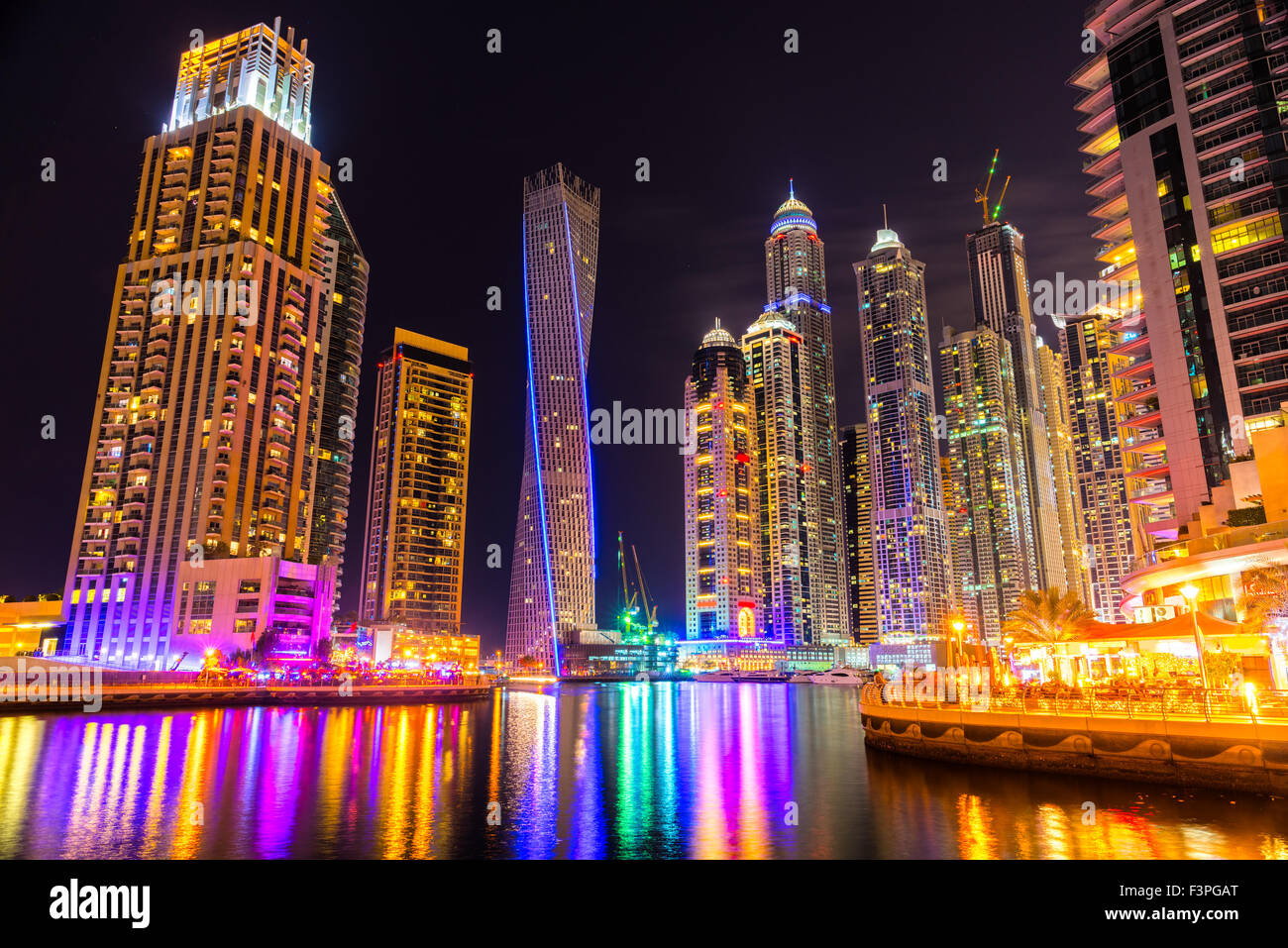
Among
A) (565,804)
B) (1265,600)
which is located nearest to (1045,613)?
(1265,600)

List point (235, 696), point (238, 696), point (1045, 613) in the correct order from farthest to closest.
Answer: point (238, 696)
point (235, 696)
point (1045, 613)

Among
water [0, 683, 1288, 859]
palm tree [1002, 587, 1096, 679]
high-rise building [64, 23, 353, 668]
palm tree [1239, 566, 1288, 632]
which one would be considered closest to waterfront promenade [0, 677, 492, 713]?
high-rise building [64, 23, 353, 668]

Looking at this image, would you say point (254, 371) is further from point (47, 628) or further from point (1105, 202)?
point (1105, 202)

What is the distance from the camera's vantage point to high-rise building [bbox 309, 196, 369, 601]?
162 metres

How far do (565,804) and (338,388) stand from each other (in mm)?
159238

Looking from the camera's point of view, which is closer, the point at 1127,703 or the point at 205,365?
the point at 1127,703

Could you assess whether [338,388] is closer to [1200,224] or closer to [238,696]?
[238,696]

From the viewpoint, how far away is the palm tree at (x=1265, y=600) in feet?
136

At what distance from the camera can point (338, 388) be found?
571ft

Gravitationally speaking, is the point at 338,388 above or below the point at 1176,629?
above

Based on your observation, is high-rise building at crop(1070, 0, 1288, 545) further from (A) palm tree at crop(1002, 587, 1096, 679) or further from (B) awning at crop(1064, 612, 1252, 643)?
(B) awning at crop(1064, 612, 1252, 643)

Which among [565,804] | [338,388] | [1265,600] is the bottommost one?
[565,804]

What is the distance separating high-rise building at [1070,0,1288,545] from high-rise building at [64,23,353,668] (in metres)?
129
